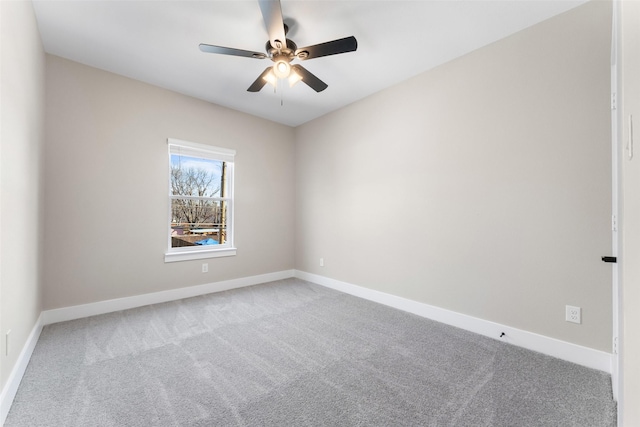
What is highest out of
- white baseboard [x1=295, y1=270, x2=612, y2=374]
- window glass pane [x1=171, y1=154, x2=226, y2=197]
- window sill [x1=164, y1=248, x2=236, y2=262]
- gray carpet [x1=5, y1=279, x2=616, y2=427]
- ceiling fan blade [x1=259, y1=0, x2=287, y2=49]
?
ceiling fan blade [x1=259, y1=0, x2=287, y2=49]

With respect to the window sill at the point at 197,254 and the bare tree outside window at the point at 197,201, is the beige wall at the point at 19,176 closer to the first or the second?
the window sill at the point at 197,254

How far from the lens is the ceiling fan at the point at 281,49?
1903mm

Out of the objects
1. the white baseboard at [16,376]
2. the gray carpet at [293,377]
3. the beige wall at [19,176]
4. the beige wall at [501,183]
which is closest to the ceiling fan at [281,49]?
the beige wall at [19,176]

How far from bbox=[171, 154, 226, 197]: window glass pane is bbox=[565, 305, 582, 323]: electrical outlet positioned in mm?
4082

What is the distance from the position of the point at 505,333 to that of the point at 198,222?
12.6 ft

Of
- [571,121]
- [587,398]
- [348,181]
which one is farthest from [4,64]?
[587,398]

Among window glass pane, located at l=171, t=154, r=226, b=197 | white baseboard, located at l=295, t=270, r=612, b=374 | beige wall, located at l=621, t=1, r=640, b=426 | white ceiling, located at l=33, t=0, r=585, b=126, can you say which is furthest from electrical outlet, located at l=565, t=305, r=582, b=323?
window glass pane, located at l=171, t=154, r=226, b=197

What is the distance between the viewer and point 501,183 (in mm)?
2426

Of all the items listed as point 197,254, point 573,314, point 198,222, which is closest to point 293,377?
point 573,314

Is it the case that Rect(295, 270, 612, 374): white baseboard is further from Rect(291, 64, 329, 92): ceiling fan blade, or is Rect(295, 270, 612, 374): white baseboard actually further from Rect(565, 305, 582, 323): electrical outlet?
Rect(291, 64, 329, 92): ceiling fan blade

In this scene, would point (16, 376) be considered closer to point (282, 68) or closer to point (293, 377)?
point (293, 377)

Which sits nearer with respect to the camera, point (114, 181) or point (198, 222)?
point (114, 181)

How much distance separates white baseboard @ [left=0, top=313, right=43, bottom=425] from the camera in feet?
4.79

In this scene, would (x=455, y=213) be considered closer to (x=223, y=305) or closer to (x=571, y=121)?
(x=571, y=121)
